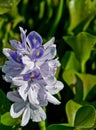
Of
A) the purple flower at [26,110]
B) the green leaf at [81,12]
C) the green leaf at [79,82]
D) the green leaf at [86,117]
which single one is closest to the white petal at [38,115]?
the purple flower at [26,110]

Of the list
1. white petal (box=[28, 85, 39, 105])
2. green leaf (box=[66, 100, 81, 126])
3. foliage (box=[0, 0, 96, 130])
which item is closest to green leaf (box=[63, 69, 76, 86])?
foliage (box=[0, 0, 96, 130])

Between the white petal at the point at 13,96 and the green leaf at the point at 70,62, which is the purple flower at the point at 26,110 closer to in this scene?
the white petal at the point at 13,96

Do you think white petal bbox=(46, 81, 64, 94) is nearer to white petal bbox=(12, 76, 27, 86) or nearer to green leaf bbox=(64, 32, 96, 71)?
white petal bbox=(12, 76, 27, 86)

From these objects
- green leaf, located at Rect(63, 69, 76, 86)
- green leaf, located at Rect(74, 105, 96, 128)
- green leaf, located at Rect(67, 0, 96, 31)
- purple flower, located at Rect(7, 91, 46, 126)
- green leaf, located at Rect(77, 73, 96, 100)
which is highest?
purple flower, located at Rect(7, 91, 46, 126)

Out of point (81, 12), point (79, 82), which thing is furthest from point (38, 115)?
point (81, 12)

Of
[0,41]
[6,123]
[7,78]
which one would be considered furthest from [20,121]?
[0,41]

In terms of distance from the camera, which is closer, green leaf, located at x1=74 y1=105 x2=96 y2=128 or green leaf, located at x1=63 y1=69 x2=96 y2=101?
green leaf, located at x1=74 y1=105 x2=96 y2=128

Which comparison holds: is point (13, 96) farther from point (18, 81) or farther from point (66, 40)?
point (66, 40)
